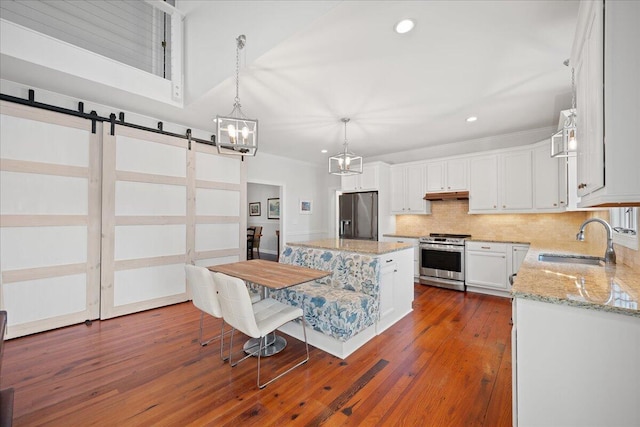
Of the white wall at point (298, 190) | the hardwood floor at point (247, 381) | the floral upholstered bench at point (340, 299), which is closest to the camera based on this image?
the hardwood floor at point (247, 381)

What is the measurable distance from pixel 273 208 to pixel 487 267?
238 inches

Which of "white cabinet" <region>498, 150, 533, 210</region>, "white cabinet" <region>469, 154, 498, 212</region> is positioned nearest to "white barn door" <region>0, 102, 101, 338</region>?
"white cabinet" <region>469, 154, 498, 212</region>

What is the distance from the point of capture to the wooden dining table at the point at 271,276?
7.38ft

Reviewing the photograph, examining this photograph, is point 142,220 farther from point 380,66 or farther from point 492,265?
point 492,265

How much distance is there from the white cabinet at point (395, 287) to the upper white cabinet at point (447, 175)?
2088mm

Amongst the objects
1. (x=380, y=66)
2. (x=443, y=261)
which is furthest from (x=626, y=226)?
(x=380, y=66)

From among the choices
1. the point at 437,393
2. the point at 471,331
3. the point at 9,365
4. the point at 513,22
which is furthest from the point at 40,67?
the point at 471,331

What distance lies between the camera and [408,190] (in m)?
5.41

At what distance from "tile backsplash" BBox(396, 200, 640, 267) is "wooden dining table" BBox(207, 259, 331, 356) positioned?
332 centimetres

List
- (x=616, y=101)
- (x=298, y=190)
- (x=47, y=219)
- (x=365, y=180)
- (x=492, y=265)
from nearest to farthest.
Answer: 1. (x=616, y=101)
2. (x=47, y=219)
3. (x=492, y=265)
4. (x=365, y=180)
5. (x=298, y=190)

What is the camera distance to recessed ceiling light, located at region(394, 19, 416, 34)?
6.27ft

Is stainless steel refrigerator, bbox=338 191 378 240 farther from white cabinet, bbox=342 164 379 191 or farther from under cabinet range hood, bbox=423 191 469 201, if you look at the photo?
under cabinet range hood, bbox=423 191 469 201

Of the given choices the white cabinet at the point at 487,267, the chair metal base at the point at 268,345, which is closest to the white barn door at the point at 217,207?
the chair metal base at the point at 268,345

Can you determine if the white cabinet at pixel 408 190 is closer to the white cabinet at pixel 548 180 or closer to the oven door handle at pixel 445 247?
the oven door handle at pixel 445 247
